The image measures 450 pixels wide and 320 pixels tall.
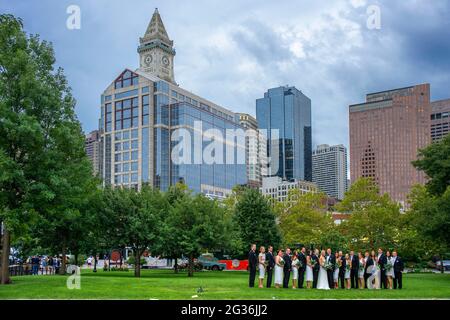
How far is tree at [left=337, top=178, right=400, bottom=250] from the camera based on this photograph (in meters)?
55.0

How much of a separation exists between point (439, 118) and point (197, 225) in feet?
491

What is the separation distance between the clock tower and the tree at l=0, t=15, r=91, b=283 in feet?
495

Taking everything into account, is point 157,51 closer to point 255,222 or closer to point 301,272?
point 255,222

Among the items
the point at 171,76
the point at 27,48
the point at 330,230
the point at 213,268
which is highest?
the point at 171,76

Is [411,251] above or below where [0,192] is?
below

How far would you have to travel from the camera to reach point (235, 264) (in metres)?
64.2

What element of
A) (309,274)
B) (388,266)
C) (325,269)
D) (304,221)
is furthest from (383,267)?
(304,221)

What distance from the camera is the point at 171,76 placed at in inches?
7343

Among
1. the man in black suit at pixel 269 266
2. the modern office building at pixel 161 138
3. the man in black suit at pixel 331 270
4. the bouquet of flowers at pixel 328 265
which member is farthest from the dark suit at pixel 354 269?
the modern office building at pixel 161 138

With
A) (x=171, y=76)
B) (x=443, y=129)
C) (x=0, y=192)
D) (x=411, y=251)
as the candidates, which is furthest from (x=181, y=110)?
(x=0, y=192)
